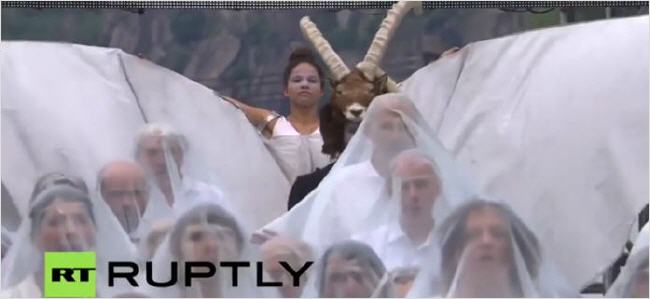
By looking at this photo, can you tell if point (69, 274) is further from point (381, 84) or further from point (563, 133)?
point (563, 133)

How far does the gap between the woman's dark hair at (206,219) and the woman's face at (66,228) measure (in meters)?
0.22

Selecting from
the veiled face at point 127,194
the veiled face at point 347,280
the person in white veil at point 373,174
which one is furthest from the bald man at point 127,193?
the veiled face at point 347,280

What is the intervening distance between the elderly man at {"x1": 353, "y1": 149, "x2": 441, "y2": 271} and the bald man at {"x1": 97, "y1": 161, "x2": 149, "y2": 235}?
569 mm

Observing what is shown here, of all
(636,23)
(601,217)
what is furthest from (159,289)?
(636,23)

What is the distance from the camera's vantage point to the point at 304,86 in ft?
9.92

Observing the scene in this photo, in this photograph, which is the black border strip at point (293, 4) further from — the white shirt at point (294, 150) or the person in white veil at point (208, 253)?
the person in white veil at point (208, 253)

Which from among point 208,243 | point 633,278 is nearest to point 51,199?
point 208,243

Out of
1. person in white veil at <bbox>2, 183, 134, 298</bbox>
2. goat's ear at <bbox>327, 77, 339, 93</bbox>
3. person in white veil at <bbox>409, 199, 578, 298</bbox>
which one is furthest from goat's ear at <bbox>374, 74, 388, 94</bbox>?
person in white veil at <bbox>2, 183, 134, 298</bbox>

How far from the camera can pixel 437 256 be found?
297 centimetres

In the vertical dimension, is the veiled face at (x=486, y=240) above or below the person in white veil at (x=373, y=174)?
below

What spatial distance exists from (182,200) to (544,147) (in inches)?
37.5

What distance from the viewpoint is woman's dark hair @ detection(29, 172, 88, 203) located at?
299 centimetres

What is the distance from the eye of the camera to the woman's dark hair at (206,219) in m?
2.99

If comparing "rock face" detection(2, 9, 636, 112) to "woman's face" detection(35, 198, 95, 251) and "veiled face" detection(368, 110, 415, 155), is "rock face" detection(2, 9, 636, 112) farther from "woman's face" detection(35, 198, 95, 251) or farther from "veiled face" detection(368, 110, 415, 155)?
"woman's face" detection(35, 198, 95, 251)
